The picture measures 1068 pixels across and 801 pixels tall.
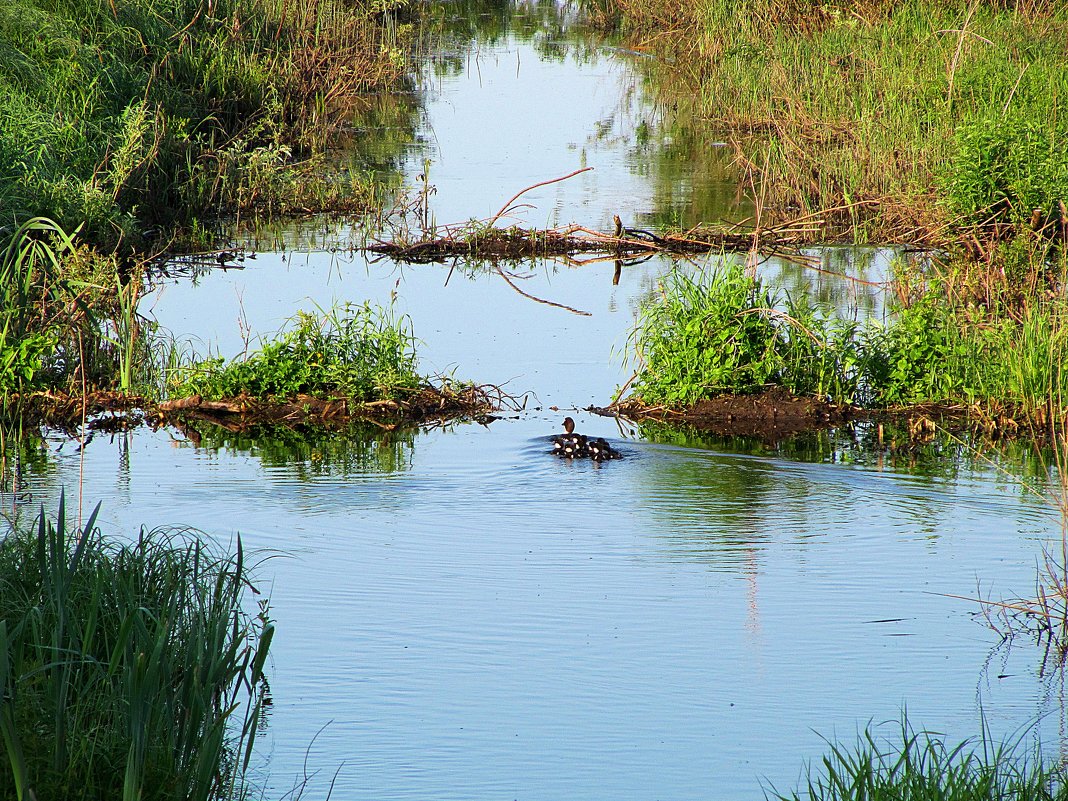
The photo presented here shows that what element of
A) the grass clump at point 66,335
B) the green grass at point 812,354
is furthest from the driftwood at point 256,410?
the green grass at point 812,354

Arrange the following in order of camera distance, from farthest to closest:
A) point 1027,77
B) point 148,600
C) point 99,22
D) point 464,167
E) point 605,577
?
point 464,167 < point 99,22 < point 1027,77 < point 605,577 < point 148,600

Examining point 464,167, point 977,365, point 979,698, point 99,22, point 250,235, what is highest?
point 99,22

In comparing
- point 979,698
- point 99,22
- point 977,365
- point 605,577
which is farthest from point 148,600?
point 99,22

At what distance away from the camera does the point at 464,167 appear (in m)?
14.7

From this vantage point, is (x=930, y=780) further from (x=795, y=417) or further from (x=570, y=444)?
(x=795, y=417)

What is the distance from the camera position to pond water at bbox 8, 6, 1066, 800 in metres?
4.42

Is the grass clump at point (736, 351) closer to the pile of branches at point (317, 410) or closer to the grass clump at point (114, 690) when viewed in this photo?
the pile of branches at point (317, 410)

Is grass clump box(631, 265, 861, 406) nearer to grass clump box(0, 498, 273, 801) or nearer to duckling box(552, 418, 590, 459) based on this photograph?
duckling box(552, 418, 590, 459)

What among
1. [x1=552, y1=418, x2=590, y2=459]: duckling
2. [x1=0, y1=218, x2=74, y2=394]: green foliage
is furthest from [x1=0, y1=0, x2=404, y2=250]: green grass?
[x1=552, y1=418, x2=590, y2=459]: duckling

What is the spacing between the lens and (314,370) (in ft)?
26.8

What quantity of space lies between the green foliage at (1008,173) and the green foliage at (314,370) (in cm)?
477

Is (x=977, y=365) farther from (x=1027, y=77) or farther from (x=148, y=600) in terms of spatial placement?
(x=1027, y=77)

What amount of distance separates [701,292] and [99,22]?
7885mm

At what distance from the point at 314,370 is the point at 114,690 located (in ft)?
14.6
